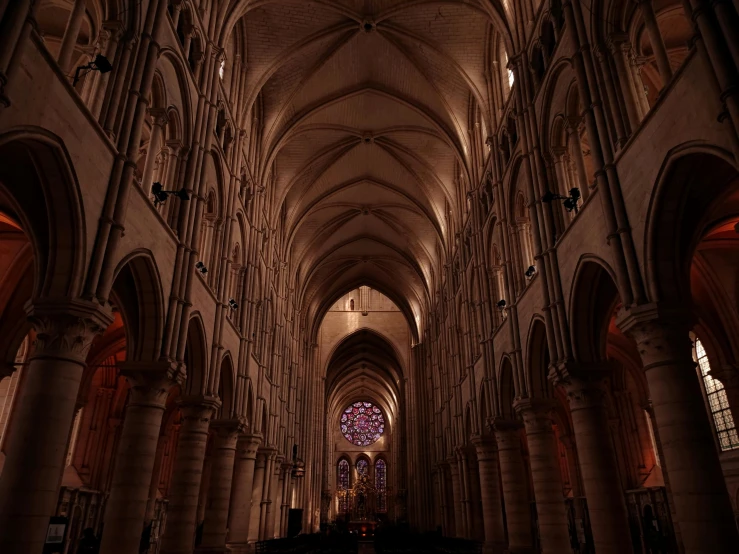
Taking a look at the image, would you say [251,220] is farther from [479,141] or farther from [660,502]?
[660,502]

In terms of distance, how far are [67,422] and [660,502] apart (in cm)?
2244

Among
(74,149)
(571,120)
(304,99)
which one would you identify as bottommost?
(74,149)

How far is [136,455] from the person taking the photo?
40.6 ft

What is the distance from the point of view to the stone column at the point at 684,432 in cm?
854

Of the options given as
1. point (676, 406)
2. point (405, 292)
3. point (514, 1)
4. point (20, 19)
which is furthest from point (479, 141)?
point (405, 292)

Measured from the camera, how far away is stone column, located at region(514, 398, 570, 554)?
15656mm

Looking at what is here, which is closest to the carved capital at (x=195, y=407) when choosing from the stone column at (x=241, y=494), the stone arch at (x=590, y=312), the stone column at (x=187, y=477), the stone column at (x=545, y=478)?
the stone column at (x=187, y=477)

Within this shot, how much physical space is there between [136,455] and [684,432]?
10.4 meters

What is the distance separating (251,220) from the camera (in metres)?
24.4

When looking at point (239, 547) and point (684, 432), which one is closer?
point (684, 432)

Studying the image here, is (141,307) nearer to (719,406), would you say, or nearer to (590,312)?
(590,312)

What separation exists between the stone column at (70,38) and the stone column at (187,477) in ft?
32.6

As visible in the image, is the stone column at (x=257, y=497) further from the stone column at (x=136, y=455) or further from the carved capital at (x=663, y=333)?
the carved capital at (x=663, y=333)

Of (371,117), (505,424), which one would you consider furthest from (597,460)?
(371,117)
